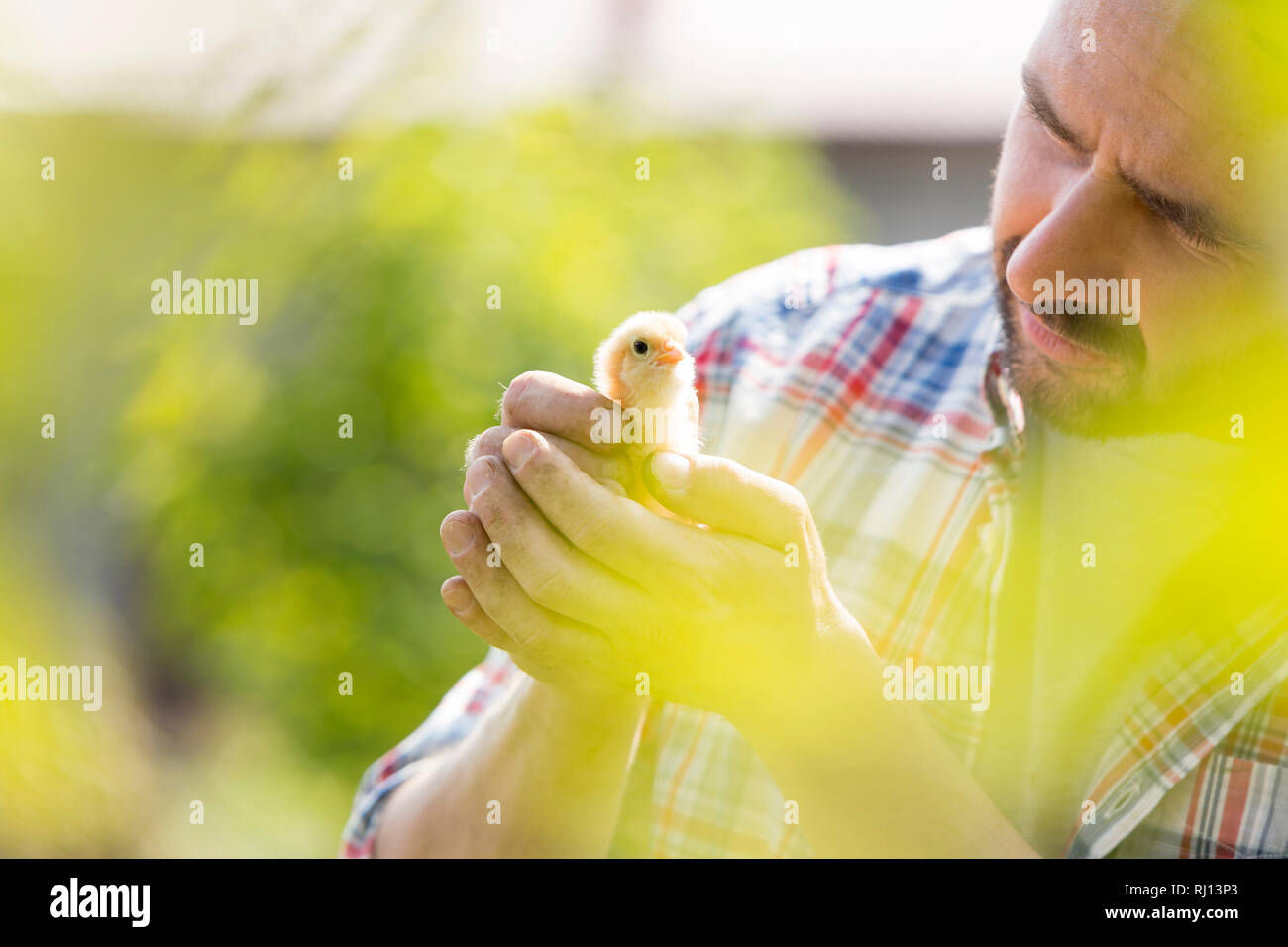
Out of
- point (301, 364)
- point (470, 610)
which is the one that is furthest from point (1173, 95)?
point (301, 364)

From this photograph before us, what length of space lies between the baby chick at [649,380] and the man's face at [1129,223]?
1.99ft

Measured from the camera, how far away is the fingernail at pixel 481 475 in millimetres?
1304

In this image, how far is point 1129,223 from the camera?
1.59 meters

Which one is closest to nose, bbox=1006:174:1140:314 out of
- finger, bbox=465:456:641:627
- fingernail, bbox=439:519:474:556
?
finger, bbox=465:456:641:627

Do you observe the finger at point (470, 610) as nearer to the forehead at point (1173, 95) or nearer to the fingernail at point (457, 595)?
the fingernail at point (457, 595)

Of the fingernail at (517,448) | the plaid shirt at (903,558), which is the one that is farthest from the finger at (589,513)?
the plaid shirt at (903,558)

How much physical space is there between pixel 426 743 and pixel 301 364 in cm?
149

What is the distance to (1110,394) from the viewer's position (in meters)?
1.75

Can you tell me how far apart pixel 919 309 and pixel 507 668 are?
3.51 feet

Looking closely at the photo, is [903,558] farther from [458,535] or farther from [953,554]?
[458,535]

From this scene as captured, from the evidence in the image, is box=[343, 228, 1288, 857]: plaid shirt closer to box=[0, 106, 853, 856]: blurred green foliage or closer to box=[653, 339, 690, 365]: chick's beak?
box=[653, 339, 690, 365]: chick's beak

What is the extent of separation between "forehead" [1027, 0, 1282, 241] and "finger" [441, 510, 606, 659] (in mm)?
1030
